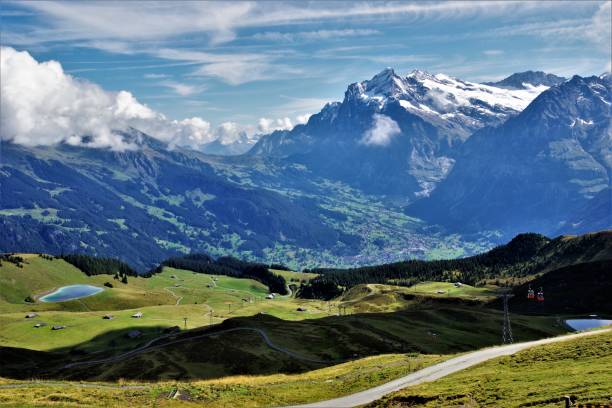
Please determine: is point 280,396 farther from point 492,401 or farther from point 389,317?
point 389,317

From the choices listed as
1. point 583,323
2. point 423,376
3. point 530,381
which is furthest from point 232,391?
point 583,323

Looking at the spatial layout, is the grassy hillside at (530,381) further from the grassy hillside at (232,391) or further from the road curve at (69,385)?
the road curve at (69,385)

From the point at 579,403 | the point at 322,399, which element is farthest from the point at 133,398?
the point at 579,403

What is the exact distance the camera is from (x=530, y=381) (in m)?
62.8

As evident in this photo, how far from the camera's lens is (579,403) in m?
47.4

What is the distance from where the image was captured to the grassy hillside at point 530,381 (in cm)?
5338

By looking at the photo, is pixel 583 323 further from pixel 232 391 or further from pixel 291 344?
pixel 232 391

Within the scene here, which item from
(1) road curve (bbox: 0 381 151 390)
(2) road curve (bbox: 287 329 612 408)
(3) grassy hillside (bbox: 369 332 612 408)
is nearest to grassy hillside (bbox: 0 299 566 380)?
(1) road curve (bbox: 0 381 151 390)

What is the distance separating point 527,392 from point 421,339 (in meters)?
99.3

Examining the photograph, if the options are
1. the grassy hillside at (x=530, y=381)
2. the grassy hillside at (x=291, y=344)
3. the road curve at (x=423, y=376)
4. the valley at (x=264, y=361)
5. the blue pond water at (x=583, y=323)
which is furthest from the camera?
the blue pond water at (x=583, y=323)

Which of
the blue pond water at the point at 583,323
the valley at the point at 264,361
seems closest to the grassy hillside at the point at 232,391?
the valley at the point at 264,361

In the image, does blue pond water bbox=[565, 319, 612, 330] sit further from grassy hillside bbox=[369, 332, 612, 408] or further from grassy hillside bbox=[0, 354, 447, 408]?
grassy hillside bbox=[0, 354, 447, 408]

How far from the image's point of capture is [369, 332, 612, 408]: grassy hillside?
175 ft

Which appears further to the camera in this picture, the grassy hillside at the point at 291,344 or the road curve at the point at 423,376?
the grassy hillside at the point at 291,344
